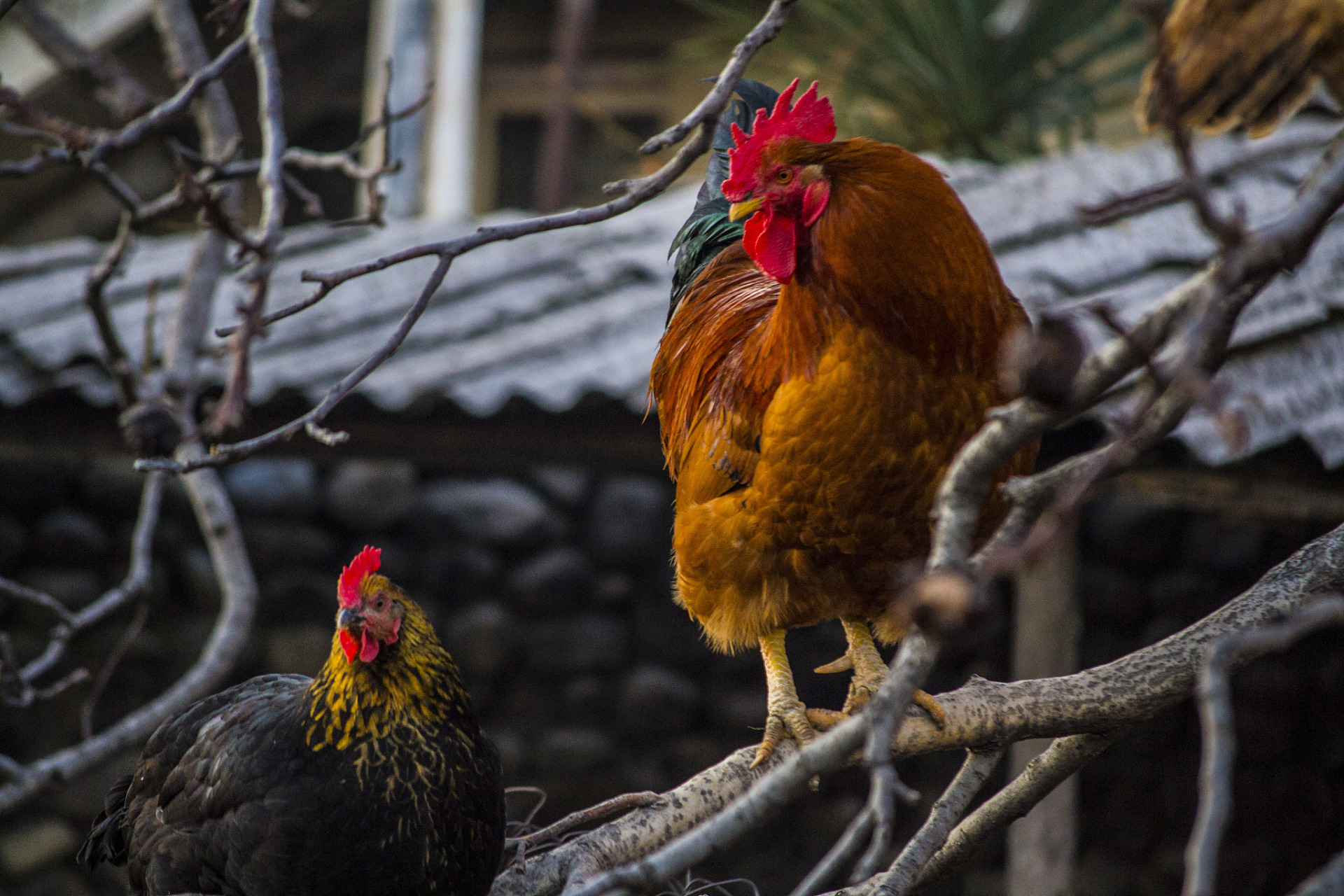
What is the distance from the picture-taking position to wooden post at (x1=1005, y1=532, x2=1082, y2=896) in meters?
3.46

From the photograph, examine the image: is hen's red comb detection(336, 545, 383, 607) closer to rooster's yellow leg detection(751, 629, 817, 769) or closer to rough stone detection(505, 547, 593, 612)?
rooster's yellow leg detection(751, 629, 817, 769)

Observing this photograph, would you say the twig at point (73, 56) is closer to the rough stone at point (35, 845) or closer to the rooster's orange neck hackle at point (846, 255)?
the rooster's orange neck hackle at point (846, 255)

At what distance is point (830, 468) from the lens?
1680 millimetres

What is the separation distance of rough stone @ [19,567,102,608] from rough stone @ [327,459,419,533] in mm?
893

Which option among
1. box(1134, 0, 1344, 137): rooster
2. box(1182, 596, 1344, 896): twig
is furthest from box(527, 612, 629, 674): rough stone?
box(1182, 596, 1344, 896): twig

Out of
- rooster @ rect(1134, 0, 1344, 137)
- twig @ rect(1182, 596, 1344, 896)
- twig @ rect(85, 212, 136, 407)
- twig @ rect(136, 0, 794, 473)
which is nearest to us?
twig @ rect(1182, 596, 1344, 896)

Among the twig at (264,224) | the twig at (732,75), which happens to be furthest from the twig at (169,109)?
the twig at (732,75)

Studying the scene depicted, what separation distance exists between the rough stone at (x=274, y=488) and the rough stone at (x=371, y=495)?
0.09 metres

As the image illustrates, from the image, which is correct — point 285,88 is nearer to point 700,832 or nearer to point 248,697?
point 248,697

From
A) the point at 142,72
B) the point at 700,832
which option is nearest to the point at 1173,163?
the point at 700,832

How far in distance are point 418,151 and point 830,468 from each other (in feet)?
13.5

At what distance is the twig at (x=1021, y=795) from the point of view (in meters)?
1.64

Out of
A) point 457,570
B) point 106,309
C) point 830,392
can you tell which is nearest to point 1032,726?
point 830,392

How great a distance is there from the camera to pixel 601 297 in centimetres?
399
